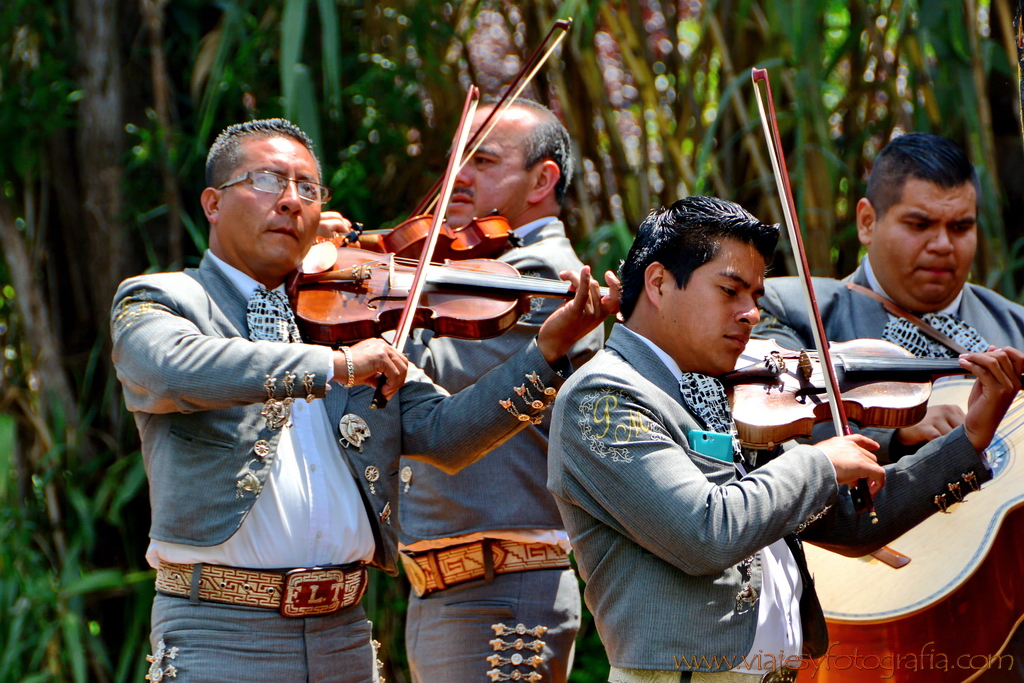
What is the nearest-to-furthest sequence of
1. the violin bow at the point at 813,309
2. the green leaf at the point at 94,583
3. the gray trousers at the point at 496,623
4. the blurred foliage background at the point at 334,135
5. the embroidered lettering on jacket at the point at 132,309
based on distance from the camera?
the violin bow at the point at 813,309 < the embroidered lettering on jacket at the point at 132,309 < the gray trousers at the point at 496,623 < the blurred foliage background at the point at 334,135 < the green leaf at the point at 94,583

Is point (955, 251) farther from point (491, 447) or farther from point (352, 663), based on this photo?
point (352, 663)

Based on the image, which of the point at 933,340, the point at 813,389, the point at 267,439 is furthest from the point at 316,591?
the point at 933,340

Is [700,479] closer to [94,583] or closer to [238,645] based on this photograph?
[238,645]

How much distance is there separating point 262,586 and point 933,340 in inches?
57.6

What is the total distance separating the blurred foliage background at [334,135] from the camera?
3301mm

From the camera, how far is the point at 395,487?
2293 mm

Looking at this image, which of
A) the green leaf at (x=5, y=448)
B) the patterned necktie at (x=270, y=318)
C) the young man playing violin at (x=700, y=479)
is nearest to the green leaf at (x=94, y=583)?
the green leaf at (x=5, y=448)

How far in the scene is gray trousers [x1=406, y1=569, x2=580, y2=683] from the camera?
2.43 m

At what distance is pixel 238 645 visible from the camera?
6.69 ft

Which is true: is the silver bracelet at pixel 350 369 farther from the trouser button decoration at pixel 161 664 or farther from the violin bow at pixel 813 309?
the violin bow at pixel 813 309

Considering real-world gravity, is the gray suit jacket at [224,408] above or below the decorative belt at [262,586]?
above

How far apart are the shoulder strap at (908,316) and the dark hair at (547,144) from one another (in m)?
0.75

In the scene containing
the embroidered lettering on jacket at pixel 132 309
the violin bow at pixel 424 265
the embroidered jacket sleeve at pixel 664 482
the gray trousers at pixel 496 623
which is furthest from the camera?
the gray trousers at pixel 496 623

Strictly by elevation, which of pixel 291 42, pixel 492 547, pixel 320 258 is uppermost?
pixel 291 42
